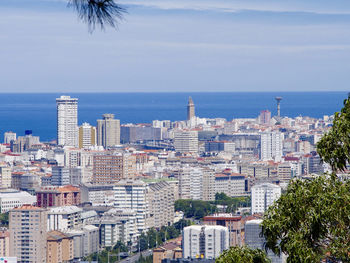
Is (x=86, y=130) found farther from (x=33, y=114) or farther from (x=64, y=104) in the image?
(x=33, y=114)

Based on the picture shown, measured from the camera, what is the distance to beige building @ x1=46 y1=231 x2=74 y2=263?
21.9 meters

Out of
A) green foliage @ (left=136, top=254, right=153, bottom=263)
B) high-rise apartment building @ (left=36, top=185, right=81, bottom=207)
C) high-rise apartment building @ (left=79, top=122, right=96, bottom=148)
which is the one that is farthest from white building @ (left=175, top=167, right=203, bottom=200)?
high-rise apartment building @ (left=79, top=122, right=96, bottom=148)

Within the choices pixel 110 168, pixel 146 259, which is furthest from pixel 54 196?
pixel 146 259

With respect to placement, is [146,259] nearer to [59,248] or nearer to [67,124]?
[59,248]

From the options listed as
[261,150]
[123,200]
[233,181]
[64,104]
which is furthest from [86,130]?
[123,200]

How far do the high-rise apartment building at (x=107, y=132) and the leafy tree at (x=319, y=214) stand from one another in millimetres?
48135

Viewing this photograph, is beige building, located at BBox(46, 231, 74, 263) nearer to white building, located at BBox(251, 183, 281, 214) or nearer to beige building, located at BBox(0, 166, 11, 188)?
white building, located at BBox(251, 183, 281, 214)

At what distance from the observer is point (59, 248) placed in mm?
22062

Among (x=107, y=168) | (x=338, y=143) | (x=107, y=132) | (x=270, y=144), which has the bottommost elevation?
(x=107, y=168)

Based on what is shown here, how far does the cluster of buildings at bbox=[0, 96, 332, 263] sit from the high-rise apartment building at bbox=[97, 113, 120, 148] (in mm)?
52

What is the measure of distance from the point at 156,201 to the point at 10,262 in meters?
9.40

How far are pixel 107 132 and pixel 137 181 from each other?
74.2 feet

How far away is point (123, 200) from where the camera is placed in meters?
29.0

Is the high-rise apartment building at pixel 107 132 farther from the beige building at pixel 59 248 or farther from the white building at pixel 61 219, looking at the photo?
the beige building at pixel 59 248
